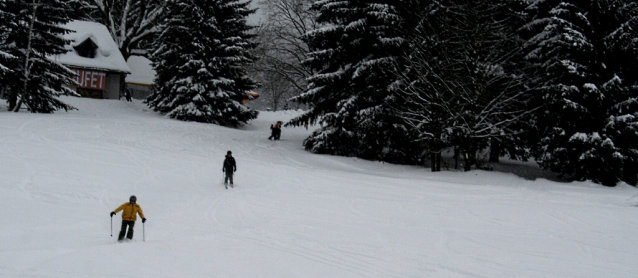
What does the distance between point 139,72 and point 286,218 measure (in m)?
42.1

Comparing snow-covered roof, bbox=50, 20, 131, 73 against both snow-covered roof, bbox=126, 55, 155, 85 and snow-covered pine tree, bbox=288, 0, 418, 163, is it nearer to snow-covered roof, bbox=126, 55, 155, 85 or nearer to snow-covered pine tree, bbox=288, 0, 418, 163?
snow-covered roof, bbox=126, 55, 155, 85

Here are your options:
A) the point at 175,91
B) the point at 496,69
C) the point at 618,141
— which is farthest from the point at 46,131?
the point at 618,141

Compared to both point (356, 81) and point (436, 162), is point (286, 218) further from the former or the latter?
point (356, 81)

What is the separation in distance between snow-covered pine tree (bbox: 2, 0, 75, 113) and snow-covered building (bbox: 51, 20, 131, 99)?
1134cm

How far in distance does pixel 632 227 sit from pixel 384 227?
19.9 ft

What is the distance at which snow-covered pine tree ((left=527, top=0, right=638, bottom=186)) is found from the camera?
1775cm

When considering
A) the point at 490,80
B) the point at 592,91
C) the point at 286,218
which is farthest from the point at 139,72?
the point at 592,91

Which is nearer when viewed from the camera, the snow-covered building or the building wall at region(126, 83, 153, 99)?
the snow-covered building

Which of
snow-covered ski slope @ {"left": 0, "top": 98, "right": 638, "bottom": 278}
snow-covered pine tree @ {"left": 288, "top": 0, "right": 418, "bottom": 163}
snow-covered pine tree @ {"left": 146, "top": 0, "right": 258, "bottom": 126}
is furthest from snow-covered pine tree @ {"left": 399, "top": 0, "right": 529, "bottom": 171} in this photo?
snow-covered pine tree @ {"left": 146, "top": 0, "right": 258, "bottom": 126}

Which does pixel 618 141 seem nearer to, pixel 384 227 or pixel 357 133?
pixel 357 133

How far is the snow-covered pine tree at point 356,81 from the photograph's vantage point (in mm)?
20672

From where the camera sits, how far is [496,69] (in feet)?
63.2

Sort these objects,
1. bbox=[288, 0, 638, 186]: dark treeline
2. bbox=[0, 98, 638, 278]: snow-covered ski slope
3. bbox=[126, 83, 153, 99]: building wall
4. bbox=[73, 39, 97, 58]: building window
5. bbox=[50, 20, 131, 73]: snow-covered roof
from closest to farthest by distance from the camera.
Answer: bbox=[0, 98, 638, 278]: snow-covered ski slope → bbox=[288, 0, 638, 186]: dark treeline → bbox=[50, 20, 131, 73]: snow-covered roof → bbox=[73, 39, 97, 58]: building window → bbox=[126, 83, 153, 99]: building wall

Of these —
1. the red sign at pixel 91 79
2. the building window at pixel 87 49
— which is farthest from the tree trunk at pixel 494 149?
the building window at pixel 87 49
